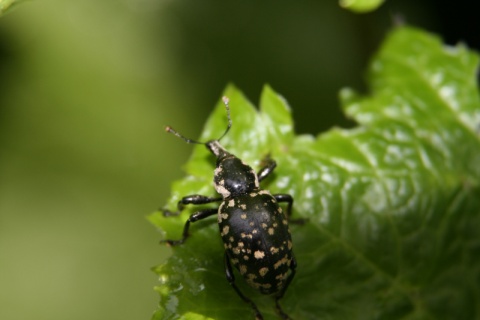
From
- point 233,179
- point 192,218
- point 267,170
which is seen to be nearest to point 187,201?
point 192,218

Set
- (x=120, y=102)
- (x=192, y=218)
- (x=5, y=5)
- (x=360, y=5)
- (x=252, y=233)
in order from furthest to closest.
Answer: (x=120, y=102)
(x=192, y=218)
(x=252, y=233)
(x=360, y=5)
(x=5, y=5)

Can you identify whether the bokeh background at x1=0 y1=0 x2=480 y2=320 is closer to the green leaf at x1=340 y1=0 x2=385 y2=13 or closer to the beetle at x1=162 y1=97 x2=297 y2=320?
the beetle at x1=162 y1=97 x2=297 y2=320

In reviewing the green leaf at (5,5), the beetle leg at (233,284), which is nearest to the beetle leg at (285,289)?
the beetle leg at (233,284)

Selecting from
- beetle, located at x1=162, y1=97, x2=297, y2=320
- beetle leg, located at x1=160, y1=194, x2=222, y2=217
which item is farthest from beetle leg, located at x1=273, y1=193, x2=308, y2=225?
beetle leg, located at x1=160, y1=194, x2=222, y2=217

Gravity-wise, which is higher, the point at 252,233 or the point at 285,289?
the point at 252,233

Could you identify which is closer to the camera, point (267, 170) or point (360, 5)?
point (360, 5)

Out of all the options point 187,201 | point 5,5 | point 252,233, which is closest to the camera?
point 5,5

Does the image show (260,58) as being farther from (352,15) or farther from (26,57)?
(26,57)

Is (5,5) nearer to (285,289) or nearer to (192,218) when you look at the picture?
(192,218)
